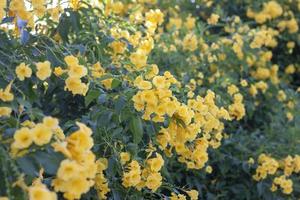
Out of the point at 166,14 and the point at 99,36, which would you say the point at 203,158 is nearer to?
the point at 99,36

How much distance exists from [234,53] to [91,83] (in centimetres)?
201

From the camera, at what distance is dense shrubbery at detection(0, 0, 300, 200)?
1.42 meters

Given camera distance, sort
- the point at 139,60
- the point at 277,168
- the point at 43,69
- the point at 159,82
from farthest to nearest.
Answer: the point at 277,168 → the point at 139,60 → the point at 159,82 → the point at 43,69

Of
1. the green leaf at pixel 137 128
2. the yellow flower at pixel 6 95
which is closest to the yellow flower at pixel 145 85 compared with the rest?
the green leaf at pixel 137 128

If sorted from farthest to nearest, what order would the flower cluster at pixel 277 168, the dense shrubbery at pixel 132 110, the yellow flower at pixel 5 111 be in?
the flower cluster at pixel 277 168
the yellow flower at pixel 5 111
the dense shrubbery at pixel 132 110

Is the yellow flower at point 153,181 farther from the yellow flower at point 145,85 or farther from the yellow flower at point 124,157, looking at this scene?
the yellow flower at point 145,85

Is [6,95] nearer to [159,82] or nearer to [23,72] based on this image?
[23,72]

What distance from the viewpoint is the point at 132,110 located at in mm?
2033

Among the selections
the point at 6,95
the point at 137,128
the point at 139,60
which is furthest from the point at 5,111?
the point at 139,60

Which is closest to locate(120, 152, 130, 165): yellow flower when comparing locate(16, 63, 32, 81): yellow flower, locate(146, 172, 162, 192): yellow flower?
locate(146, 172, 162, 192): yellow flower

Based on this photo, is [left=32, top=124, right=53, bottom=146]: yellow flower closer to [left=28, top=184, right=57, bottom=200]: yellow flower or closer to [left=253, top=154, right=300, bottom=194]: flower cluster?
[left=28, top=184, right=57, bottom=200]: yellow flower

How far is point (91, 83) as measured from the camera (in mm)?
2246

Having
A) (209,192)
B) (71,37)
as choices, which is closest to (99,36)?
(71,37)

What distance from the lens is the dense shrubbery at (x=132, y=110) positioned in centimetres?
142
